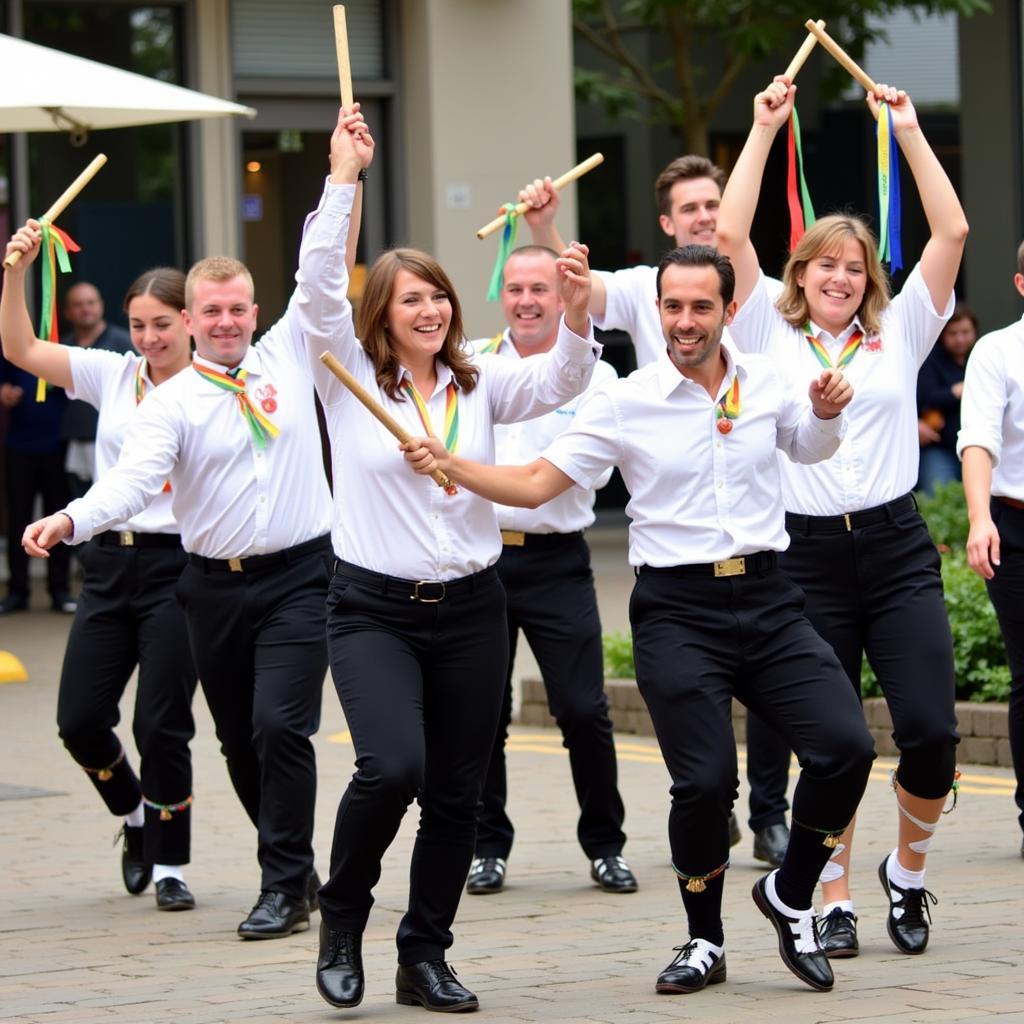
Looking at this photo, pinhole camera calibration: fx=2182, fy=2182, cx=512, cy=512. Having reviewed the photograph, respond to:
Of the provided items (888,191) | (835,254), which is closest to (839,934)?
(835,254)

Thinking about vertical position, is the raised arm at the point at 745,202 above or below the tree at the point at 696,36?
below

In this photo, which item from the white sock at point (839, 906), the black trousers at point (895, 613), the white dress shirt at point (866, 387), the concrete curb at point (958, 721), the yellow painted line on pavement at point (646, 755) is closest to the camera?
the black trousers at point (895, 613)

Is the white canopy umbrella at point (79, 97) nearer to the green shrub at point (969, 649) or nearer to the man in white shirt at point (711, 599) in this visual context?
the green shrub at point (969, 649)

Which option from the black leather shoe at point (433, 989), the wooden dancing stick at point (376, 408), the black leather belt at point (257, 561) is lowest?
the black leather shoe at point (433, 989)

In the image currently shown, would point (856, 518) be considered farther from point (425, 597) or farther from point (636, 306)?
point (636, 306)

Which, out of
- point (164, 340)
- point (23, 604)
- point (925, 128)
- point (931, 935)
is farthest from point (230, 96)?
point (931, 935)

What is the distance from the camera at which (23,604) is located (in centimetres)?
1517

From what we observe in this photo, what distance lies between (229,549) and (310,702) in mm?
537

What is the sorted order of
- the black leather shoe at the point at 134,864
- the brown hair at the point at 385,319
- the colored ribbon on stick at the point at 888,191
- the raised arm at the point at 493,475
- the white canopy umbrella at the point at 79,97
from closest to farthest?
the raised arm at the point at 493,475
the brown hair at the point at 385,319
the colored ribbon on stick at the point at 888,191
the black leather shoe at the point at 134,864
the white canopy umbrella at the point at 79,97

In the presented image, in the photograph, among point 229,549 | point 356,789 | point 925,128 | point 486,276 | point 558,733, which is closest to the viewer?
point 356,789

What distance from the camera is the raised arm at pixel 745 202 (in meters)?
6.34

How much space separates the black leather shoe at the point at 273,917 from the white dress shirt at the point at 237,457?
1063 mm

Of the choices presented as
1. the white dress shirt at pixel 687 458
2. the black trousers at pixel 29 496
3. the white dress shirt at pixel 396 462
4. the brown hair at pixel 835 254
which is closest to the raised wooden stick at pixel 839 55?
the brown hair at pixel 835 254

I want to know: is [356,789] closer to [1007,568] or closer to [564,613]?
[564,613]
